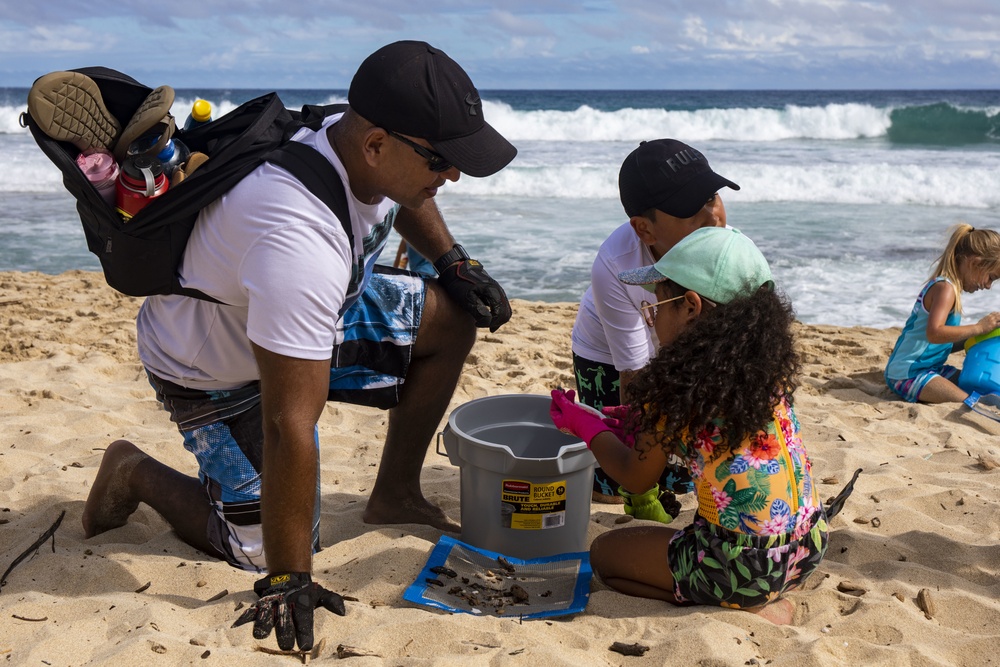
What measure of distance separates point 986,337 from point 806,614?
2945mm

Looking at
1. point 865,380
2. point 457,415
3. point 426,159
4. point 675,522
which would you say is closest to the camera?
point 426,159

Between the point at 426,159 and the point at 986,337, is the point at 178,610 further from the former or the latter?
the point at 986,337

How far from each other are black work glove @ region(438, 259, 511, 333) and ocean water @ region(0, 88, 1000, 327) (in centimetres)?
411

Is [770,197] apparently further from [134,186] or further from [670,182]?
[134,186]

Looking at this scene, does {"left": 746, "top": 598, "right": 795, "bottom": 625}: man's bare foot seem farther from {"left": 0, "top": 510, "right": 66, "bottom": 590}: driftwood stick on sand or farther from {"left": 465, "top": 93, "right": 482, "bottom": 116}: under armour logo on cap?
{"left": 0, "top": 510, "right": 66, "bottom": 590}: driftwood stick on sand

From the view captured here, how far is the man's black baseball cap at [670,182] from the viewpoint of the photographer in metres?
2.90

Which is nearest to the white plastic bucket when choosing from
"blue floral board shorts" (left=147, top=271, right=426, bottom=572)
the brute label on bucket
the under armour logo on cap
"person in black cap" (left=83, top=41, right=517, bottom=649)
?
the brute label on bucket

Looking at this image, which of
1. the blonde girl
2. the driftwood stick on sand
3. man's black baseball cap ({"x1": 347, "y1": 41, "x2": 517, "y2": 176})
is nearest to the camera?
man's black baseball cap ({"x1": 347, "y1": 41, "x2": 517, "y2": 176})

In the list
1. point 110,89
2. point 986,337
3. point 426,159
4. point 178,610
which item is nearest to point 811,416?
point 986,337

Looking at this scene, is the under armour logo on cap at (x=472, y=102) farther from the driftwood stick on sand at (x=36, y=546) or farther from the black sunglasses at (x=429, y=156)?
the driftwood stick on sand at (x=36, y=546)

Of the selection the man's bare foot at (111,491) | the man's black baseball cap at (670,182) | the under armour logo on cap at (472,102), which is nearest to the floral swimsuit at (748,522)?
the man's black baseball cap at (670,182)

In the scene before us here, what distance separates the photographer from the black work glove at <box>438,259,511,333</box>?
2914 millimetres

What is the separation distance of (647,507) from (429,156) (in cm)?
156

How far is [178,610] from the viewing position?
2285 millimetres
